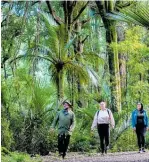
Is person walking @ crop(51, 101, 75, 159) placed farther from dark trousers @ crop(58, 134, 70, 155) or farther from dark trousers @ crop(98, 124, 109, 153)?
dark trousers @ crop(98, 124, 109, 153)

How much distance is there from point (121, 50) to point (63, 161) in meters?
10.3

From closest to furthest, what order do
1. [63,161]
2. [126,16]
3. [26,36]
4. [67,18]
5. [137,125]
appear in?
1. [126,16]
2. [63,161]
3. [137,125]
4. [67,18]
5. [26,36]

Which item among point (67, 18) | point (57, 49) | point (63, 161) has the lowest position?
point (63, 161)

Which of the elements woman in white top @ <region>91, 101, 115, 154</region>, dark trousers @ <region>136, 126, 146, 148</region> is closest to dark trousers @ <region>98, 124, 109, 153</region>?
woman in white top @ <region>91, 101, 115, 154</region>

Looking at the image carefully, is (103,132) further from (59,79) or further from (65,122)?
(59,79)

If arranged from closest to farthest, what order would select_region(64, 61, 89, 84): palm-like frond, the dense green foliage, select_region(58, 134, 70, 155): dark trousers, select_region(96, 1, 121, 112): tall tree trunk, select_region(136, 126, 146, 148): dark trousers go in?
1. select_region(58, 134, 70, 155): dark trousers
2. select_region(136, 126, 146, 148): dark trousers
3. the dense green foliage
4. select_region(64, 61, 89, 84): palm-like frond
5. select_region(96, 1, 121, 112): tall tree trunk

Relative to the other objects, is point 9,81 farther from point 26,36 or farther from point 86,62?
point 26,36

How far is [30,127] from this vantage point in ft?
52.0

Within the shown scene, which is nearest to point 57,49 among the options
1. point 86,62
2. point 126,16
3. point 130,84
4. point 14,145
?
point 86,62

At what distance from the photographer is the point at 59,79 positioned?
62.3 ft

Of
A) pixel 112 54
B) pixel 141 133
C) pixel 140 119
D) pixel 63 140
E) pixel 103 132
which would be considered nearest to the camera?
pixel 63 140

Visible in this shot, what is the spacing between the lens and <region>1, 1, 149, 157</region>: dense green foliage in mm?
15828

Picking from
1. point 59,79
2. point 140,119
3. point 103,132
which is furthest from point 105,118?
point 59,79

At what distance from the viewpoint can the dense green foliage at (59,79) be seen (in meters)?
15.8
